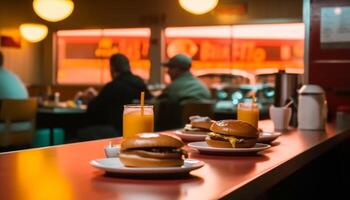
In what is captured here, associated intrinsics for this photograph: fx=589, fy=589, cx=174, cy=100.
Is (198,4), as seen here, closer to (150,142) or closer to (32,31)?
(32,31)

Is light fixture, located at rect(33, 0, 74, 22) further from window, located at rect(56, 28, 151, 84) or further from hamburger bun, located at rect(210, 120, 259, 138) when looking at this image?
hamburger bun, located at rect(210, 120, 259, 138)

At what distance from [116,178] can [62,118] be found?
16.9ft

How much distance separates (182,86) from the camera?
19.9 ft

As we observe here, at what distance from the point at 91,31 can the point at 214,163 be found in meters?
9.96

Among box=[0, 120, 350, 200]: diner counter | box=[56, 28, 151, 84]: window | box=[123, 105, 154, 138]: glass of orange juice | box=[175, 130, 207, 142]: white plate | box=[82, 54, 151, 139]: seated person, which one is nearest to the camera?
box=[0, 120, 350, 200]: diner counter

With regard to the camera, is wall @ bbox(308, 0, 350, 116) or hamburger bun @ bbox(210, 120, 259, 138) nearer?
hamburger bun @ bbox(210, 120, 259, 138)

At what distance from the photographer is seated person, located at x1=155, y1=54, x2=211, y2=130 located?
18.6 ft

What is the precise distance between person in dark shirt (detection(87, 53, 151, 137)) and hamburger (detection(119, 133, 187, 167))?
416cm

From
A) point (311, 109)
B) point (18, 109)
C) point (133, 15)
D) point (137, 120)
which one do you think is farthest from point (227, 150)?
point (133, 15)

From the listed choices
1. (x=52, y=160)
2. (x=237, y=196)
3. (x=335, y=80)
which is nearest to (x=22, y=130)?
(x=335, y=80)

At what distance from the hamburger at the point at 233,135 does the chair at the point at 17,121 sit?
405cm

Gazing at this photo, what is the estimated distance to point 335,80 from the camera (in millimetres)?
4590

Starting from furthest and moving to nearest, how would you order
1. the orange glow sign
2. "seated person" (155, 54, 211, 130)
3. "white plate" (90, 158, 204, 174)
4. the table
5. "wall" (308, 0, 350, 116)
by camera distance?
1. the orange glow sign
2. the table
3. "seated person" (155, 54, 211, 130)
4. "wall" (308, 0, 350, 116)
5. "white plate" (90, 158, 204, 174)

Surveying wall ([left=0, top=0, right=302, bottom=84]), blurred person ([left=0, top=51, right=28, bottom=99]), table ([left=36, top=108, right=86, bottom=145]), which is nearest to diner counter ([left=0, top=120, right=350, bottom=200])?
table ([left=36, top=108, right=86, bottom=145])
